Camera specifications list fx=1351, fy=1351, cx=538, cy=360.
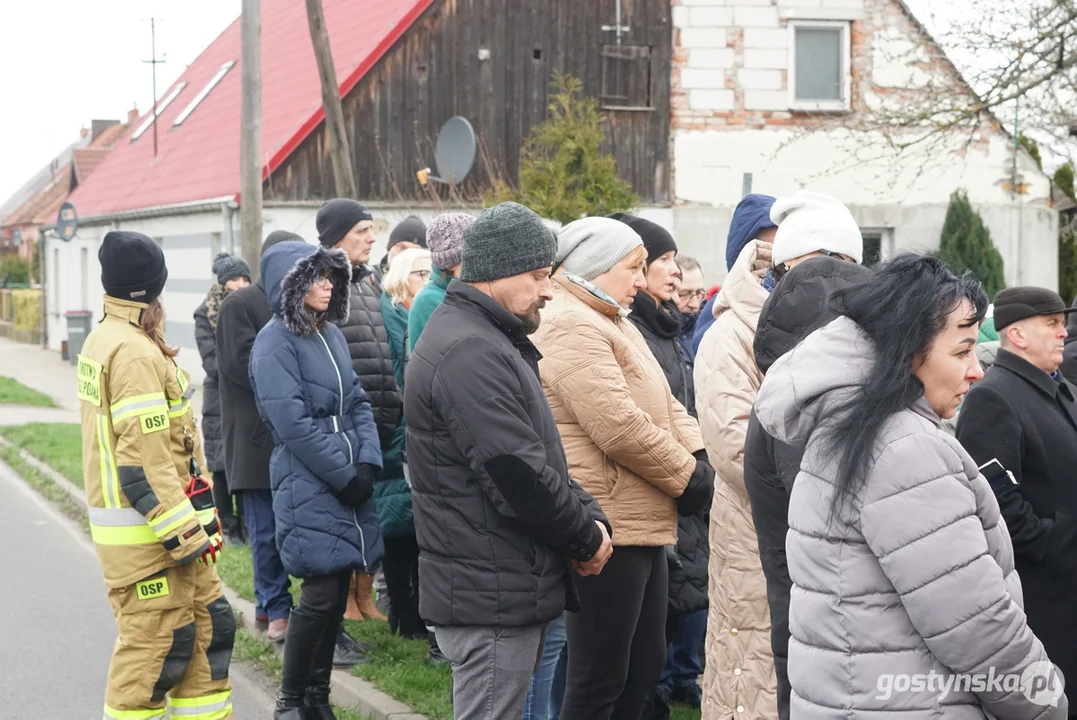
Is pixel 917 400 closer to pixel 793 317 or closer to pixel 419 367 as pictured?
pixel 793 317

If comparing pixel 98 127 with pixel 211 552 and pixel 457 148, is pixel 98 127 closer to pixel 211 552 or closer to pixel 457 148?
pixel 457 148

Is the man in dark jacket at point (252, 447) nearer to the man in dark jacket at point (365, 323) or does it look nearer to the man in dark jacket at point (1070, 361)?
the man in dark jacket at point (365, 323)

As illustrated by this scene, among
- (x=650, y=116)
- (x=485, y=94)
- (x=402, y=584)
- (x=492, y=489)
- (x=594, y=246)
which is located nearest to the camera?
(x=492, y=489)

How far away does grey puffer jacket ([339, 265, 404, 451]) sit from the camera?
22.8 feet

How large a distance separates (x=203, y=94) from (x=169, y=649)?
2394 centimetres

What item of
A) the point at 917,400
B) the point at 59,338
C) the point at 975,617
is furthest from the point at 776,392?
the point at 59,338

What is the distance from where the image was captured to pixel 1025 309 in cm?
516

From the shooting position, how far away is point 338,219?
6.73 metres

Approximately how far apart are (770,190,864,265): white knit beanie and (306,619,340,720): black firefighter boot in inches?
98.9

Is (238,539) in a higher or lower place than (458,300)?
lower

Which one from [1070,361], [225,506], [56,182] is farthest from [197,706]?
[56,182]

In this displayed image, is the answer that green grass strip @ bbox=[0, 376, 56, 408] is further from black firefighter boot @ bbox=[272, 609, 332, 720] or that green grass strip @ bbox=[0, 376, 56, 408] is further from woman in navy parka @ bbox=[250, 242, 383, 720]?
black firefighter boot @ bbox=[272, 609, 332, 720]

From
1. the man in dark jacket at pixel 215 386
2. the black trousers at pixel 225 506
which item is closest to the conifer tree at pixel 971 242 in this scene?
the man in dark jacket at pixel 215 386

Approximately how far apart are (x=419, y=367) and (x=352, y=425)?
196 cm
